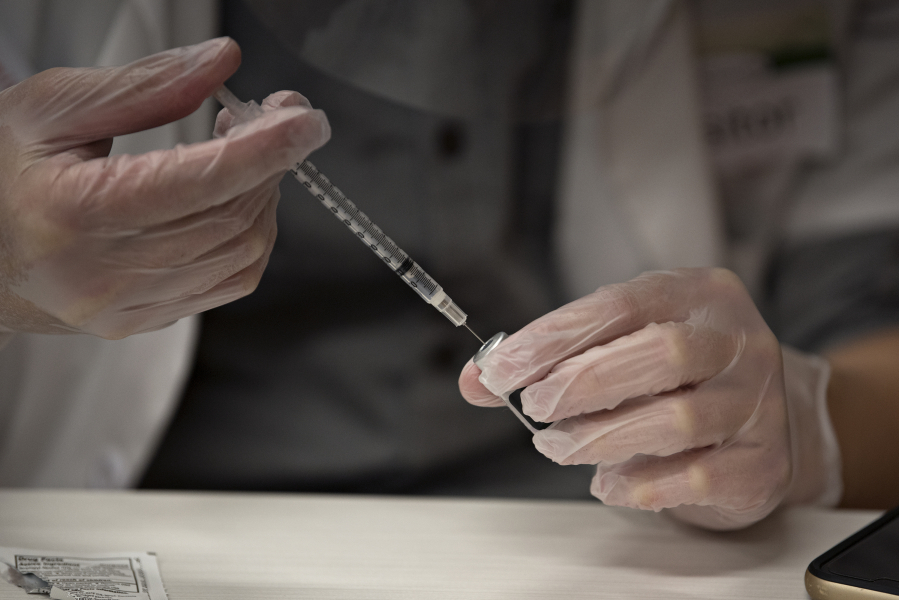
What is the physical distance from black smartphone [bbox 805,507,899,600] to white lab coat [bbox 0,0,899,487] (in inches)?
18.6

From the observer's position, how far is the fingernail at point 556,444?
1.57 feet

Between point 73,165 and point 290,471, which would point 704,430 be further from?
point 290,471

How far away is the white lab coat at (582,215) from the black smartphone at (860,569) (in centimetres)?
47

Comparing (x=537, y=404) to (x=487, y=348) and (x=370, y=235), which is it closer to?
(x=487, y=348)

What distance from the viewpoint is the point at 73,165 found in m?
0.42

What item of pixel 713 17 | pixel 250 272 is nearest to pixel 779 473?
pixel 250 272

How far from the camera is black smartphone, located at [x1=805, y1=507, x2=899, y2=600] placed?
16.4 inches

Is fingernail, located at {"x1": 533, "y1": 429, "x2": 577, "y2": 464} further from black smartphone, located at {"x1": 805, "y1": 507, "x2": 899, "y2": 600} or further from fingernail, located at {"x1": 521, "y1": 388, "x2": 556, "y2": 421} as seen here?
black smartphone, located at {"x1": 805, "y1": 507, "x2": 899, "y2": 600}

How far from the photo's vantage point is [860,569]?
1.46ft

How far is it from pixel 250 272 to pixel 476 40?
0.46 meters

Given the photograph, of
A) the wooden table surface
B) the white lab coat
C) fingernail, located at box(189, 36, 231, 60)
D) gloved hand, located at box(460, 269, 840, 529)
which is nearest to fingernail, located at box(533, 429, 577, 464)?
gloved hand, located at box(460, 269, 840, 529)

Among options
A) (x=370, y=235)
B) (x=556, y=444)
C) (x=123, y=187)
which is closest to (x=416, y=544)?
(x=556, y=444)

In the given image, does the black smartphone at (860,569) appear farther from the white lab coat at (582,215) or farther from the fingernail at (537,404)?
the white lab coat at (582,215)

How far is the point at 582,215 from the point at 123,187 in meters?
0.69
